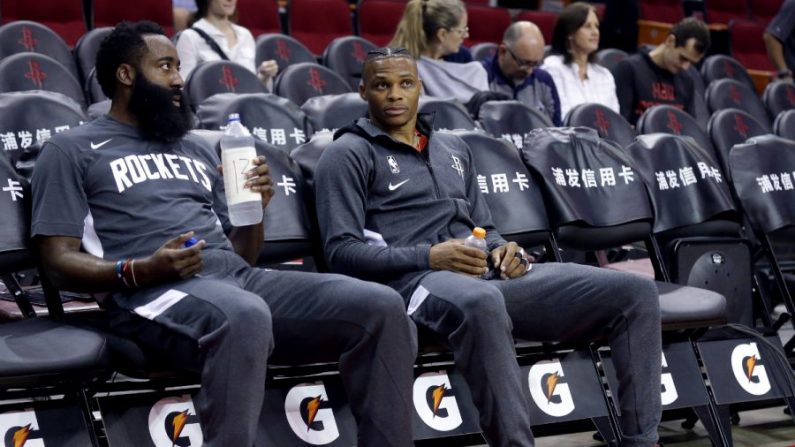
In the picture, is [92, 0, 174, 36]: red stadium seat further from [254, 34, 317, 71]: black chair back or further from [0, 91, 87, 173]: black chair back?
[0, 91, 87, 173]: black chair back

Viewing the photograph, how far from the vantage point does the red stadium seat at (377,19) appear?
24.3ft

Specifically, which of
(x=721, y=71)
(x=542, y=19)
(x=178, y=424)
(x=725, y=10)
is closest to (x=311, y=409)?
(x=178, y=424)

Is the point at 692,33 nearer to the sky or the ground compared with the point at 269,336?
nearer to the sky

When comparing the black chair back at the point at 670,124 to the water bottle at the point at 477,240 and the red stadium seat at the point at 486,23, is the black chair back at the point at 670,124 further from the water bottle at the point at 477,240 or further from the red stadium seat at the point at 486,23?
the red stadium seat at the point at 486,23

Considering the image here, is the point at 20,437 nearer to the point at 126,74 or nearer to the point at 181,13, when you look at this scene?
the point at 126,74

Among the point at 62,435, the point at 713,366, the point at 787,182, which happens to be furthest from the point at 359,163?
the point at 787,182

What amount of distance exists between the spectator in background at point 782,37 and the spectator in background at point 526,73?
2.48 metres

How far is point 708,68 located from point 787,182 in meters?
3.14

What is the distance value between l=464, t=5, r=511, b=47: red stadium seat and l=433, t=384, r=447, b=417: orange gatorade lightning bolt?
4976 mm

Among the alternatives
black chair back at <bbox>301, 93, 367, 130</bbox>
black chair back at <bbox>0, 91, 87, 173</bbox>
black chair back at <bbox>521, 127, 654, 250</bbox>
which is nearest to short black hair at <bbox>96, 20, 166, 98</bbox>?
black chair back at <bbox>0, 91, 87, 173</bbox>

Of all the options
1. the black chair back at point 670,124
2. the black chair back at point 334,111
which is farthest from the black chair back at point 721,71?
the black chair back at point 334,111

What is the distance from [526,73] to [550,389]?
265 centimetres

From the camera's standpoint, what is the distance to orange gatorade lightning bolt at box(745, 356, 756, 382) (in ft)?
11.9

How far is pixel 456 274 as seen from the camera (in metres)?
3.02
